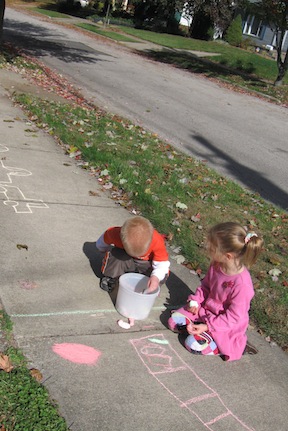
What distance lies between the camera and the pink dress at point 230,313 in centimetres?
336

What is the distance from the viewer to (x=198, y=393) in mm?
2984

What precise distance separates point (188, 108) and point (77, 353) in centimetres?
1109

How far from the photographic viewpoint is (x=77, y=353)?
3.04 m

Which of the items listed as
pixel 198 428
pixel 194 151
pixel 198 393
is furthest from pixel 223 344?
pixel 194 151

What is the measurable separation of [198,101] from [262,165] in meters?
6.18

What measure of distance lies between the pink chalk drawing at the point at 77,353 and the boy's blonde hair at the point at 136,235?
0.78 metres

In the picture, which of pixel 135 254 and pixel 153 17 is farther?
pixel 153 17

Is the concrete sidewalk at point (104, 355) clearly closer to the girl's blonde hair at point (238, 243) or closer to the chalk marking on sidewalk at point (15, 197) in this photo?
the chalk marking on sidewalk at point (15, 197)

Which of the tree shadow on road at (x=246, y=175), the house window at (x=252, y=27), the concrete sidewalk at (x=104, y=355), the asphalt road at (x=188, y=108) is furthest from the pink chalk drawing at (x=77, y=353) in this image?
the house window at (x=252, y=27)

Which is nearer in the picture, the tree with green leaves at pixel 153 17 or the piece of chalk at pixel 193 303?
the piece of chalk at pixel 193 303

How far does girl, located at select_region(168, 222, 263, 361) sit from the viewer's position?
3283 mm

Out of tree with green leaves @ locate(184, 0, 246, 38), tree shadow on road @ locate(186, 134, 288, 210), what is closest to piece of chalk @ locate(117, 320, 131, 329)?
tree shadow on road @ locate(186, 134, 288, 210)

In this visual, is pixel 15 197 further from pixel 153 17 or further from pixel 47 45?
pixel 153 17

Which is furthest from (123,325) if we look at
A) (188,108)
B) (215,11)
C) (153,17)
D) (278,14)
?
(153,17)
